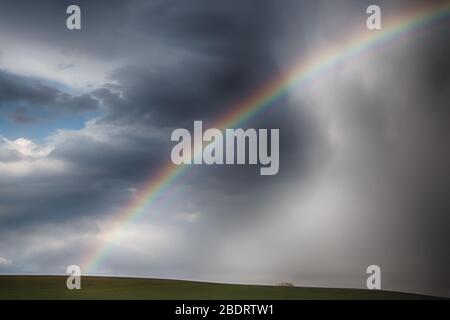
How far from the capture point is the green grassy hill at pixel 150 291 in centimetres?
3672

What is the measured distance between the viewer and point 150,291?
4125cm

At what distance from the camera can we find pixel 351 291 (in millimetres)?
42312

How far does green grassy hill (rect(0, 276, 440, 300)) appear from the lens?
3672 cm
